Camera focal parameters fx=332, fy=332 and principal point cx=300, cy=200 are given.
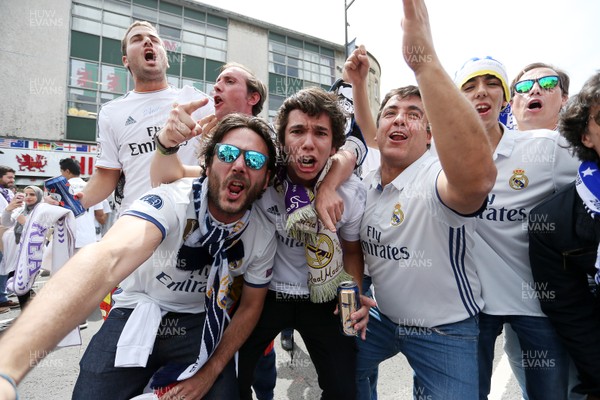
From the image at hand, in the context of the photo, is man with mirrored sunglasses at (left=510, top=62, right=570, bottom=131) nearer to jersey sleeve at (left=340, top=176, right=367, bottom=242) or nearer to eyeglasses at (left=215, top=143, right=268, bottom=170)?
jersey sleeve at (left=340, top=176, right=367, bottom=242)

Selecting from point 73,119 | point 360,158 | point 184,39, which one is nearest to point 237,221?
point 360,158

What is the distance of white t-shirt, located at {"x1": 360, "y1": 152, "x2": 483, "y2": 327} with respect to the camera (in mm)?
1915

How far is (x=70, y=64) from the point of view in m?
16.5

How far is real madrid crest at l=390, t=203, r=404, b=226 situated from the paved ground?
1.98m

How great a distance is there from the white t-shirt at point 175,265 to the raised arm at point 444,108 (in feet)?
4.10

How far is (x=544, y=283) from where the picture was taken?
1.95 meters

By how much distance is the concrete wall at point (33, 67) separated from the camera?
1549cm

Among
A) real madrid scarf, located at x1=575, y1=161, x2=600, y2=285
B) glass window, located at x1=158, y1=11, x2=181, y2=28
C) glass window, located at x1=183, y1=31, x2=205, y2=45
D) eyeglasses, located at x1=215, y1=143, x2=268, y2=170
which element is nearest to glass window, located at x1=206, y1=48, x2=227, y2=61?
glass window, located at x1=183, y1=31, x2=205, y2=45

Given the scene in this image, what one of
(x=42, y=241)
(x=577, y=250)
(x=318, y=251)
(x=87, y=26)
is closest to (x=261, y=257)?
(x=318, y=251)

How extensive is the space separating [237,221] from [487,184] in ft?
4.39

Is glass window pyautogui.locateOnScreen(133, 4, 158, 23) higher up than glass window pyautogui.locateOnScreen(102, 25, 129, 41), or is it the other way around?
glass window pyautogui.locateOnScreen(133, 4, 158, 23)

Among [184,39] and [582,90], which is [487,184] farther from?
[184,39]

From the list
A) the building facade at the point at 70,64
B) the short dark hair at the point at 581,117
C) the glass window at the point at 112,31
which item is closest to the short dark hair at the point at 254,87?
the short dark hair at the point at 581,117

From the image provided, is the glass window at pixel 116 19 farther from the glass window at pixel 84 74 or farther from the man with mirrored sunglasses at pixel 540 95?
the man with mirrored sunglasses at pixel 540 95
